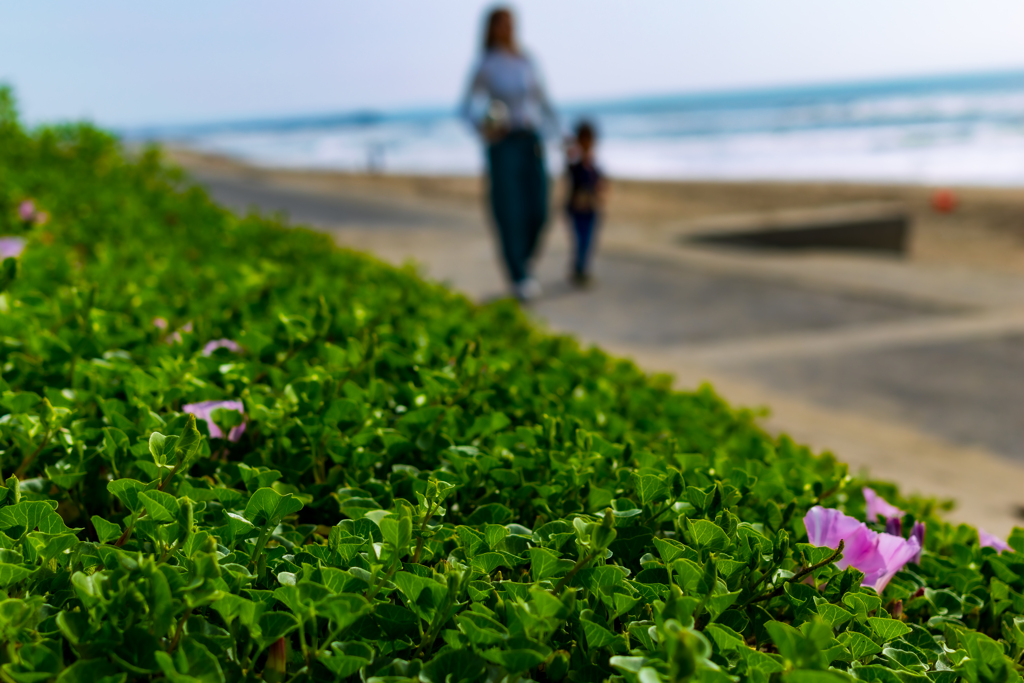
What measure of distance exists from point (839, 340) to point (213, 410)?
5731 mm

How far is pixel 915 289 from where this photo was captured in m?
8.14

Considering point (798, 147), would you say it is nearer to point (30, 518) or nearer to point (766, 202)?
point (766, 202)

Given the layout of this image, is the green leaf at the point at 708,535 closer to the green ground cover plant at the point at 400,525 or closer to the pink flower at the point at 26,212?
the green ground cover plant at the point at 400,525

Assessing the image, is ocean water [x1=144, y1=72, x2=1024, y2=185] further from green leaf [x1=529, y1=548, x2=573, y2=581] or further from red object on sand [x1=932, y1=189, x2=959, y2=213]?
green leaf [x1=529, y1=548, x2=573, y2=581]

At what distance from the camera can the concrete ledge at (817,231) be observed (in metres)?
11.7

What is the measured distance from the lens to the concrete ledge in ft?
38.5

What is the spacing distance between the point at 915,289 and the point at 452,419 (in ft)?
24.7

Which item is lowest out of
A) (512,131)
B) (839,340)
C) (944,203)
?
(839,340)

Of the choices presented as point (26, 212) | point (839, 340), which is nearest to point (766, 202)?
point (839, 340)

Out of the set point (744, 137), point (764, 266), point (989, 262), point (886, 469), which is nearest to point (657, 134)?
point (744, 137)

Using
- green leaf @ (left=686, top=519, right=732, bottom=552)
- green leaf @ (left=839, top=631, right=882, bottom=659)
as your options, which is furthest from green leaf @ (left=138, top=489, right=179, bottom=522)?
green leaf @ (left=839, top=631, right=882, bottom=659)

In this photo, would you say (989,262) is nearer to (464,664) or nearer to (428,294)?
(428,294)

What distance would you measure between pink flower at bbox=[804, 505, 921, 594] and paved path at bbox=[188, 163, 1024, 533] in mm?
2273

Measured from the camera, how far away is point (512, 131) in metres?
7.28
